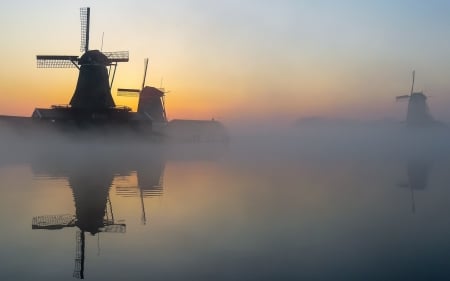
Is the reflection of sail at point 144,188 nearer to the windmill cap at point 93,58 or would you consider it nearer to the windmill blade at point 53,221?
the windmill blade at point 53,221

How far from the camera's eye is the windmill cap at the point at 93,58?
193 feet

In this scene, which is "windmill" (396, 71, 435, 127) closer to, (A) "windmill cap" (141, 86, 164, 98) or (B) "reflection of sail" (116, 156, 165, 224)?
(A) "windmill cap" (141, 86, 164, 98)

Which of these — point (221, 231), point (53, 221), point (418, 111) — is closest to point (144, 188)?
point (53, 221)

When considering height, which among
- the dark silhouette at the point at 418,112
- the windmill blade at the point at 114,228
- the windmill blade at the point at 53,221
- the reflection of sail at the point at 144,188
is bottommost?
the reflection of sail at the point at 144,188

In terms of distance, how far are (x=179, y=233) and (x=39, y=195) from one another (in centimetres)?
1071

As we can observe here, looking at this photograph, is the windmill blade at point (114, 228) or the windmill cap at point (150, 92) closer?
the windmill blade at point (114, 228)

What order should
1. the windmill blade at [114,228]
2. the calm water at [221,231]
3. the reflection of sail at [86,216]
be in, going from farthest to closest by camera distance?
the windmill blade at [114,228]
the reflection of sail at [86,216]
the calm water at [221,231]

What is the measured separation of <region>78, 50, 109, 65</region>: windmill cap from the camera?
5878cm

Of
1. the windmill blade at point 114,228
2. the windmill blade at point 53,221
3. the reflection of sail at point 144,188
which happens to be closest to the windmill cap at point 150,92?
the reflection of sail at point 144,188

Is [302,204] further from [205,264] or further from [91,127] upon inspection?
[91,127]

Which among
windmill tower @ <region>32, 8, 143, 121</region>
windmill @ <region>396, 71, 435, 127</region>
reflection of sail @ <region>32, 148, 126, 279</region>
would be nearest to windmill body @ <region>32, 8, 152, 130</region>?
windmill tower @ <region>32, 8, 143, 121</region>

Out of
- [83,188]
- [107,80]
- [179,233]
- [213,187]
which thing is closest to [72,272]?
[179,233]

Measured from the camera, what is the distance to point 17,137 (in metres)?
60.3

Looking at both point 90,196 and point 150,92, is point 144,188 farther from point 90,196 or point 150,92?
point 150,92
